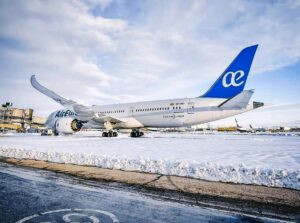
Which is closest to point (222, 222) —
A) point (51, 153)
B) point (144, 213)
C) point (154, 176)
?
point (144, 213)

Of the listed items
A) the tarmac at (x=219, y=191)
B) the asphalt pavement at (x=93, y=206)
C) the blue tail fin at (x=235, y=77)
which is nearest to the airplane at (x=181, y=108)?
the blue tail fin at (x=235, y=77)

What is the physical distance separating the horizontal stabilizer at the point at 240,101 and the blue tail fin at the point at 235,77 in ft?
3.83

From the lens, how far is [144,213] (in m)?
3.77

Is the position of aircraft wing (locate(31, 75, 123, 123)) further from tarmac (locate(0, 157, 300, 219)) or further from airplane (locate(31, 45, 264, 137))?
tarmac (locate(0, 157, 300, 219))

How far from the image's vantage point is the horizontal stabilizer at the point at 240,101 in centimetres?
1919

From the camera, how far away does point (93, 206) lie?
409cm

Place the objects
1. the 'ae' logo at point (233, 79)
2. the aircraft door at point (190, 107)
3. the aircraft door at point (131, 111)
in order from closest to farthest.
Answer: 1. the 'ae' logo at point (233, 79)
2. the aircraft door at point (190, 107)
3. the aircraft door at point (131, 111)

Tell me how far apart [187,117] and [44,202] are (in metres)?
18.6

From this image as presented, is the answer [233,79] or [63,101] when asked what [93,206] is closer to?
[233,79]

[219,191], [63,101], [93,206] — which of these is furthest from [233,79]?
[93,206]

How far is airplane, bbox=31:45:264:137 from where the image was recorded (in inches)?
792

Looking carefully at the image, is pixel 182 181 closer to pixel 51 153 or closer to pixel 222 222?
pixel 222 222

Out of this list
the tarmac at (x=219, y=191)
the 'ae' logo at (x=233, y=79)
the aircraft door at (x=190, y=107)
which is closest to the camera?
the tarmac at (x=219, y=191)

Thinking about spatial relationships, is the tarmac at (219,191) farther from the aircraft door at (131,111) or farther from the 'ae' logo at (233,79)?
the aircraft door at (131,111)
